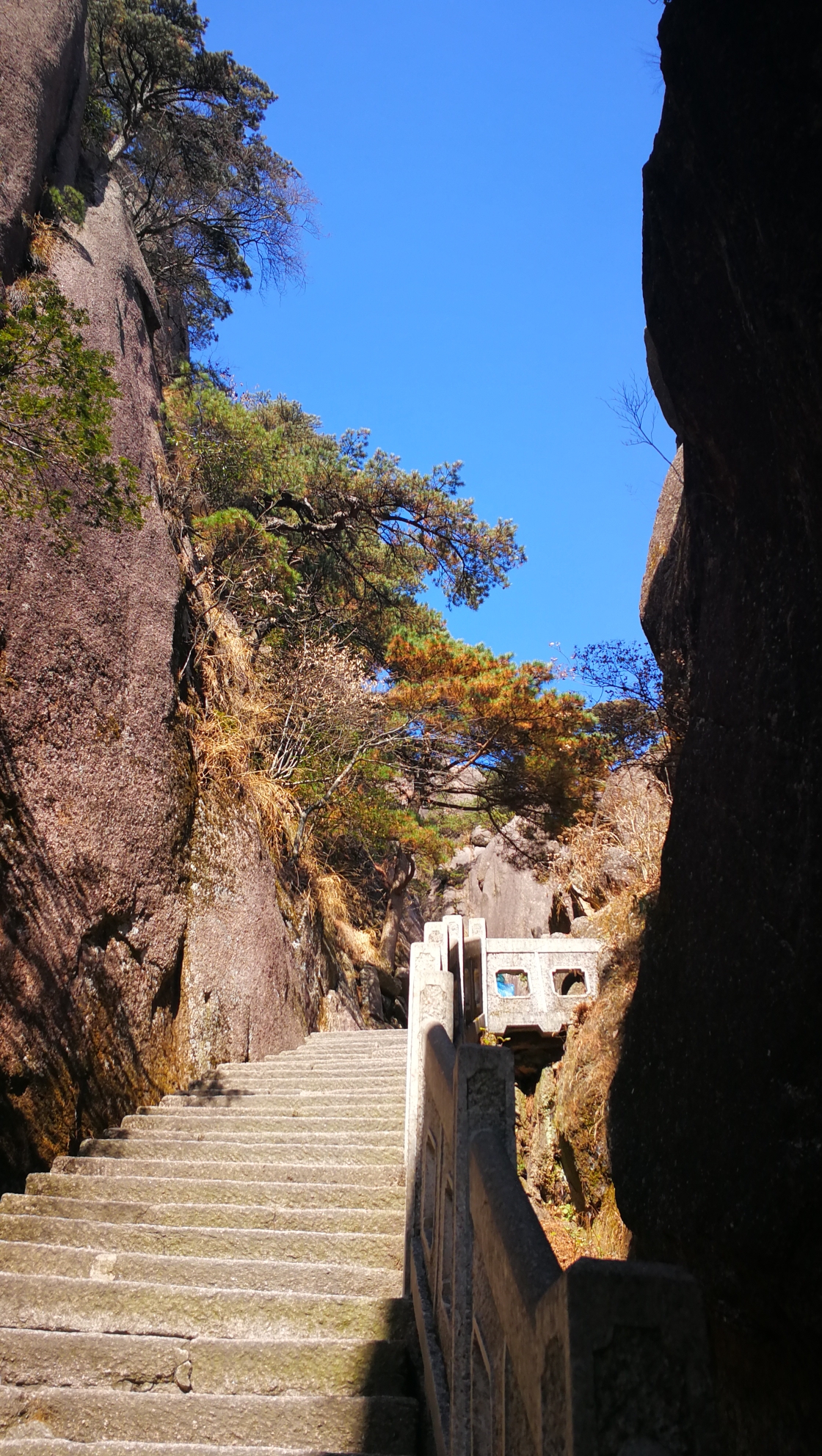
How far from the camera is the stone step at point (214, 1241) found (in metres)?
4.29

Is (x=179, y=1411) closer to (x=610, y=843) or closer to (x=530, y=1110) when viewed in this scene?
(x=530, y=1110)

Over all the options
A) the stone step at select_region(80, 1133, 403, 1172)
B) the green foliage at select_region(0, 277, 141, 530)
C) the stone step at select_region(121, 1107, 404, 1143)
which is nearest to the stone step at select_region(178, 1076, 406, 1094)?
the stone step at select_region(121, 1107, 404, 1143)

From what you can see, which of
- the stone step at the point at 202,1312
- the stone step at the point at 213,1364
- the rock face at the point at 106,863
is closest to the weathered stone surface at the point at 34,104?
the rock face at the point at 106,863

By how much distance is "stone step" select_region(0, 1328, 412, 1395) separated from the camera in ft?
11.4

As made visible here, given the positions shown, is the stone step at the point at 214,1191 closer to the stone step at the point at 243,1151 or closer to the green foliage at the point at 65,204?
the stone step at the point at 243,1151

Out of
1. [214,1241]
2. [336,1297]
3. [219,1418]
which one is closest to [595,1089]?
[214,1241]

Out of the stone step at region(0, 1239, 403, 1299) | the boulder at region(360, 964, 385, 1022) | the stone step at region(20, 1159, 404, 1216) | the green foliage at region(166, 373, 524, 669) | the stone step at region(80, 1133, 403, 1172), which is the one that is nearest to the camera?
the stone step at region(0, 1239, 403, 1299)

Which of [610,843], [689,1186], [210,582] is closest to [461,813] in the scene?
[610,843]

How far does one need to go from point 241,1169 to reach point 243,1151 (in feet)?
0.84

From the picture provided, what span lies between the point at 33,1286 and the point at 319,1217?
1.31m

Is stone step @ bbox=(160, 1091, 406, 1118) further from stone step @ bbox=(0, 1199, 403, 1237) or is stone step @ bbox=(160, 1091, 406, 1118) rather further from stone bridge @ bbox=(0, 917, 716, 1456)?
stone step @ bbox=(0, 1199, 403, 1237)

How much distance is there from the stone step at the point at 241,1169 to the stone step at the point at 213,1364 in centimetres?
129

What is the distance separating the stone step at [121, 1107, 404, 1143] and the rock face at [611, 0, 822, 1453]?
2908mm

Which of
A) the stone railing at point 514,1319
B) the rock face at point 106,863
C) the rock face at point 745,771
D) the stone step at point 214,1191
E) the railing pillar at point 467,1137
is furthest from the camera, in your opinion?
the rock face at point 106,863
